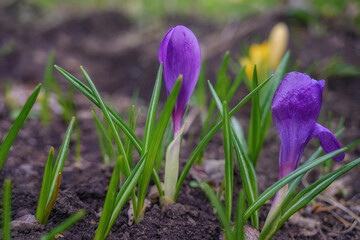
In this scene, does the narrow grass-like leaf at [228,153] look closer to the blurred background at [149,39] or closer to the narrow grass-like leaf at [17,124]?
the narrow grass-like leaf at [17,124]

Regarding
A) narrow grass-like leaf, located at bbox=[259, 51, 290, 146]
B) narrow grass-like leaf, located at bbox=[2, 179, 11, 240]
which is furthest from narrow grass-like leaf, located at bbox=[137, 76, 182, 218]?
narrow grass-like leaf, located at bbox=[259, 51, 290, 146]

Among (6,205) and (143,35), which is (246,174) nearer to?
(6,205)

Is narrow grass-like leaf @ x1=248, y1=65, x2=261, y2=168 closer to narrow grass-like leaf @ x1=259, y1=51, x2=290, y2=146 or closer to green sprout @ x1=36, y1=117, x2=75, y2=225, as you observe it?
narrow grass-like leaf @ x1=259, y1=51, x2=290, y2=146

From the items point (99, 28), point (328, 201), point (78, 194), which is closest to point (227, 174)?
point (78, 194)

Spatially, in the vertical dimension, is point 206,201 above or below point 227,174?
below

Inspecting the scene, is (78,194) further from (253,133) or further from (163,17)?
(163,17)

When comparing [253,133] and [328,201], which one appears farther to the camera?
[328,201]
